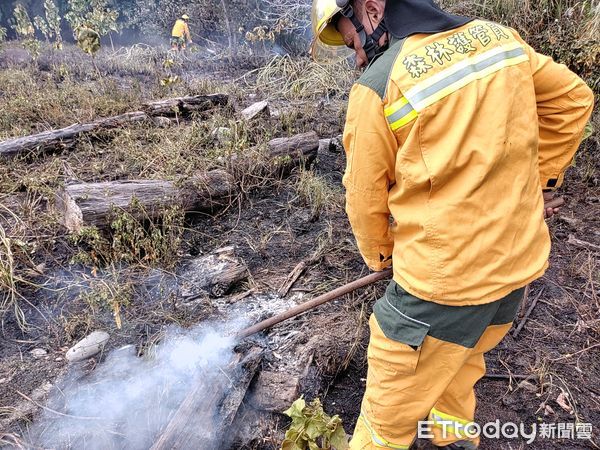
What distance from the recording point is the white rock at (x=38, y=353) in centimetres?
243

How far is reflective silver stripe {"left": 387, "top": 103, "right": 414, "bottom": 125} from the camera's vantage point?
1270 mm

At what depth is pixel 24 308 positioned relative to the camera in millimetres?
2693

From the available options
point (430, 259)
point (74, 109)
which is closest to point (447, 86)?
point (430, 259)

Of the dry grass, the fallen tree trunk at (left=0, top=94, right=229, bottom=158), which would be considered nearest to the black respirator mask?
the fallen tree trunk at (left=0, top=94, right=229, bottom=158)

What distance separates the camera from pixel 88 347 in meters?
2.38

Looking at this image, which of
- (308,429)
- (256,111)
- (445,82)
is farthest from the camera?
(256,111)

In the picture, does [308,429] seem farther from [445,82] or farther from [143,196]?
[143,196]

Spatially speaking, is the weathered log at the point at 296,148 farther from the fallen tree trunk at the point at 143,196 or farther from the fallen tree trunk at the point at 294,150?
the fallen tree trunk at the point at 143,196

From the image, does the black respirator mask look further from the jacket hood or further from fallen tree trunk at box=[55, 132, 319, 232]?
fallen tree trunk at box=[55, 132, 319, 232]

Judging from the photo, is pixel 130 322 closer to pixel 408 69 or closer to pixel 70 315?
pixel 70 315

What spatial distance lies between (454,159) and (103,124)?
14.6 ft

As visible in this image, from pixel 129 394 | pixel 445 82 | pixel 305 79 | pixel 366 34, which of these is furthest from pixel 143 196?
pixel 305 79

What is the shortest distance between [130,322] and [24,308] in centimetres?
71

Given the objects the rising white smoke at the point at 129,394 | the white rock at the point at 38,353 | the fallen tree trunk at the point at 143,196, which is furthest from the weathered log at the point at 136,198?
the rising white smoke at the point at 129,394
